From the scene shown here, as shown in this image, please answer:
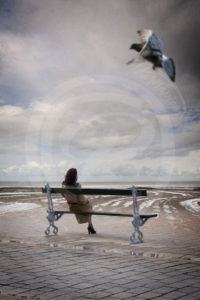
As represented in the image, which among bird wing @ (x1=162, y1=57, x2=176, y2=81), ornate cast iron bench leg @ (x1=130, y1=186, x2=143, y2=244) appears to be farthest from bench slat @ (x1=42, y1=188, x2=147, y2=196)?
bird wing @ (x1=162, y1=57, x2=176, y2=81)

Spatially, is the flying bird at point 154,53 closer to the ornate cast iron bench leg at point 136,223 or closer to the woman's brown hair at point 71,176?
the ornate cast iron bench leg at point 136,223

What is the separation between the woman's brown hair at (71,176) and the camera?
7.96 m

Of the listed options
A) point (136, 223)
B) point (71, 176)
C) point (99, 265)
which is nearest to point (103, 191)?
point (136, 223)

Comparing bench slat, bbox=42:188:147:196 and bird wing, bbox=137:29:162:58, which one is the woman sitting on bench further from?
bird wing, bbox=137:29:162:58

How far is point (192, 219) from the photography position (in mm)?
10156

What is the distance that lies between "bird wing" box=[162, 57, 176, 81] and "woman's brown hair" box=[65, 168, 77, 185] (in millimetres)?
6049

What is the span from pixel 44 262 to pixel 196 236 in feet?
11.6

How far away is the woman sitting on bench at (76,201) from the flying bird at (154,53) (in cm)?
595

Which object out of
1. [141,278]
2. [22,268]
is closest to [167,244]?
[141,278]

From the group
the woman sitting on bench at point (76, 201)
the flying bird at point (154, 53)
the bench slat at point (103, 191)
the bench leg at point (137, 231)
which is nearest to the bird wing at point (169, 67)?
the flying bird at point (154, 53)

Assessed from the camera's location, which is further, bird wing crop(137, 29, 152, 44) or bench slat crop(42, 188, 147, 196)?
bench slat crop(42, 188, 147, 196)

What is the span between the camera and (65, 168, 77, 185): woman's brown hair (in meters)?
7.96

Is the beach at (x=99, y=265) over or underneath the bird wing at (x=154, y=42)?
underneath

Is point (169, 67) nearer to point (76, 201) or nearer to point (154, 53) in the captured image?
point (154, 53)
